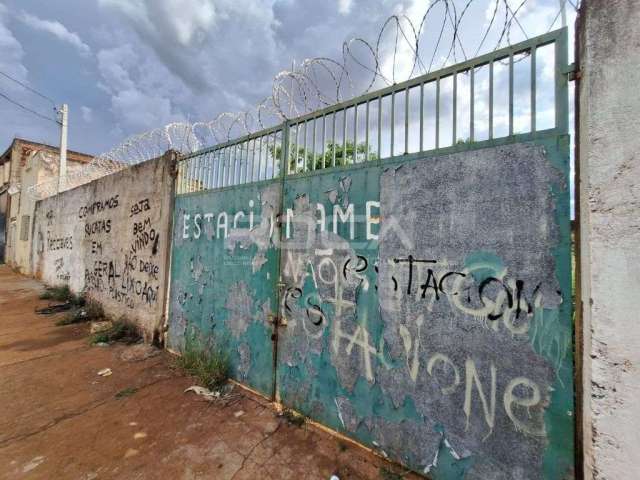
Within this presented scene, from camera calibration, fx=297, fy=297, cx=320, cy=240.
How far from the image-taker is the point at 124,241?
5180mm

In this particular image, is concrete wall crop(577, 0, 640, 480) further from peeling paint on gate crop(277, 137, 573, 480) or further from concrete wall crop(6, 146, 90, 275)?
concrete wall crop(6, 146, 90, 275)

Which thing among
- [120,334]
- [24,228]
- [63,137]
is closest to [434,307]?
[120,334]

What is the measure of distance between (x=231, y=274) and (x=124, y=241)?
3.03 m

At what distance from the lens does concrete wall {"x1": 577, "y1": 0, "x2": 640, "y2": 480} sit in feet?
4.31

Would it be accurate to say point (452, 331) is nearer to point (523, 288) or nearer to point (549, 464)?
point (523, 288)

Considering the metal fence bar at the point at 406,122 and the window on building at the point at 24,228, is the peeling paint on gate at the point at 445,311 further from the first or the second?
the window on building at the point at 24,228

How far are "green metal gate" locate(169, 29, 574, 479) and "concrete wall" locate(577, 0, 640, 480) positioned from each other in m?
0.11

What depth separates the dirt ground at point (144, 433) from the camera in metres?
2.12

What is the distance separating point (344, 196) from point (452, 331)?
1.27 meters

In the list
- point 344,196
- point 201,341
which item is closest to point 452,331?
point 344,196

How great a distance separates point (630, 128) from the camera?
1.35 meters

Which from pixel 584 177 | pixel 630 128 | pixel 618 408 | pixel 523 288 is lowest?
pixel 618 408

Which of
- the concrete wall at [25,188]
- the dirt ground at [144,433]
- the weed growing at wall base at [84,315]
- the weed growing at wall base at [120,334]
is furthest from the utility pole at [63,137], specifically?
the dirt ground at [144,433]

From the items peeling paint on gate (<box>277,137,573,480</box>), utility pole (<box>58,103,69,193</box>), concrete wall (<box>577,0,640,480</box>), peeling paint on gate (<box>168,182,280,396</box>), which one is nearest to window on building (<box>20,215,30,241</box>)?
utility pole (<box>58,103,69,193</box>)
